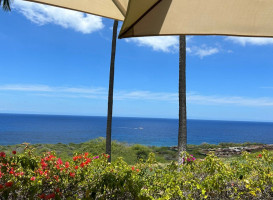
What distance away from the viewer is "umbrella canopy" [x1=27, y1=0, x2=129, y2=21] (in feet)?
7.80

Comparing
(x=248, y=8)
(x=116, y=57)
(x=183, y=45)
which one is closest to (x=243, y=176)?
(x=248, y=8)

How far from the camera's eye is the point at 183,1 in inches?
71.6

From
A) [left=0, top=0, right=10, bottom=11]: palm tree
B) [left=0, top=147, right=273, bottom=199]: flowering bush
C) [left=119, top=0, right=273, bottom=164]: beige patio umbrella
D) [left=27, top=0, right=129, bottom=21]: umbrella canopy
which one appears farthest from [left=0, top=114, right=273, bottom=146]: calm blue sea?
[left=119, top=0, right=273, bottom=164]: beige patio umbrella

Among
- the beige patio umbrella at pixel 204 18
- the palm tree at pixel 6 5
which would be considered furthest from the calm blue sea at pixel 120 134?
the beige patio umbrella at pixel 204 18

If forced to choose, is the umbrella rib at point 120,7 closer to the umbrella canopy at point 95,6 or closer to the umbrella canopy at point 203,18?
the umbrella canopy at point 95,6

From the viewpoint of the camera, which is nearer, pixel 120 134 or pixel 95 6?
pixel 95 6

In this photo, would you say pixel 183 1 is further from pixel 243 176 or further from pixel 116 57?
pixel 116 57

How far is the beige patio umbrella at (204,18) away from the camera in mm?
1802

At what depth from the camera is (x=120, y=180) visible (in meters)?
3.18

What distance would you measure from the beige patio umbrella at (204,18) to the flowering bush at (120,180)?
210 centimetres

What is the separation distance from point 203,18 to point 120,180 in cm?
232

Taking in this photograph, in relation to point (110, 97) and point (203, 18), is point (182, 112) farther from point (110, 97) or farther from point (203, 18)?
point (203, 18)

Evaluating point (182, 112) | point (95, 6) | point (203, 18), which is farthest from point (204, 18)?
point (182, 112)

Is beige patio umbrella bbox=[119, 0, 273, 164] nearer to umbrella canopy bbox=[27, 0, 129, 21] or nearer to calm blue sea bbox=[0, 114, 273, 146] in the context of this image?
umbrella canopy bbox=[27, 0, 129, 21]
